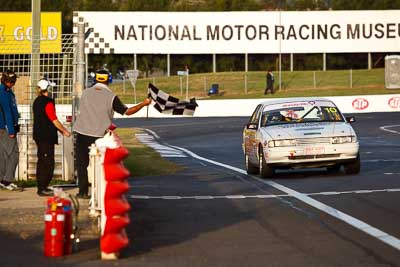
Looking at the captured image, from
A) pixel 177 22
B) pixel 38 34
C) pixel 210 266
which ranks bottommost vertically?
pixel 210 266

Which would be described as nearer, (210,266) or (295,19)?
(210,266)

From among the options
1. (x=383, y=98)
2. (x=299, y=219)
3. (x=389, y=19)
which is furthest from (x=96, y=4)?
(x=299, y=219)

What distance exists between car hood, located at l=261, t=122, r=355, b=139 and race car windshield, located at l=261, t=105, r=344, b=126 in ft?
1.21

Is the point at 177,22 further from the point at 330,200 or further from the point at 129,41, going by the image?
the point at 330,200

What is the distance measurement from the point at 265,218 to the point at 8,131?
4.80 meters

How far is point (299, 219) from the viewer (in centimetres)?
1180

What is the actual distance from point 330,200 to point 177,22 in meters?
60.9

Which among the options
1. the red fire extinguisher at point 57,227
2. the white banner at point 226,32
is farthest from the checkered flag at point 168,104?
the white banner at point 226,32

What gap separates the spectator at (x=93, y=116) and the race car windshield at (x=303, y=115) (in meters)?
6.31

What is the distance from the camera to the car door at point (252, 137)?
1923cm

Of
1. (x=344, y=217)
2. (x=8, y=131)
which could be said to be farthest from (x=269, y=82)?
(x=344, y=217)

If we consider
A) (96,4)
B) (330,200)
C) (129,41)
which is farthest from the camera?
(96,4)

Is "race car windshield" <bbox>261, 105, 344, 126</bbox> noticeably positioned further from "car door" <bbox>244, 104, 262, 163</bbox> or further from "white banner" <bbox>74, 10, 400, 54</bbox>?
"white banner" <bbox>74, 10, 400, 54</bbox>

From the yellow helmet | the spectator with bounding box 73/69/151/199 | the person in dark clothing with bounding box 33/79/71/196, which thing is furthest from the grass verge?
the yellow helmet
